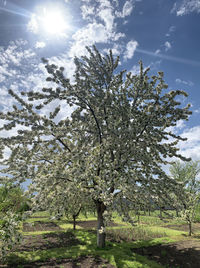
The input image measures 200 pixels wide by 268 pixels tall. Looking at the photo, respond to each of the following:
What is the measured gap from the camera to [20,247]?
39.6ft

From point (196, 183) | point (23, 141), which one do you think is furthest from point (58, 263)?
point (196, 183)

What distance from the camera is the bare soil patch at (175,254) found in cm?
1050

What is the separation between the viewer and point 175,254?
1194 cm

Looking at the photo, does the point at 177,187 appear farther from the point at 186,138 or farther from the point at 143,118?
the point at 143,118

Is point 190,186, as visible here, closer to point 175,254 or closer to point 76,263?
point 175,254

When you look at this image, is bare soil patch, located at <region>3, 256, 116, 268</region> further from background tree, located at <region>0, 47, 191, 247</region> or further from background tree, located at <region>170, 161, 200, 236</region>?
background tree, located at <region>170, 161, 200, 236</region>

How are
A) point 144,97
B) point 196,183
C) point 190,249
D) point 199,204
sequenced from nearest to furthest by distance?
point 144,97
point 190,249
point 199,204
point 196,183

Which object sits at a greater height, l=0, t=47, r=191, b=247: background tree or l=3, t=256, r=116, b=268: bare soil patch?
l=0, t=47, r=191, b=247: background tree

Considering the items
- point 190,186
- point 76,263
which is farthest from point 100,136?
point 190,186

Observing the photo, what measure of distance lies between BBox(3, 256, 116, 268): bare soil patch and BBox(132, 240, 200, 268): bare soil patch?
4572 mm

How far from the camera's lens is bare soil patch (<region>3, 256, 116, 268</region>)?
27.0 feet

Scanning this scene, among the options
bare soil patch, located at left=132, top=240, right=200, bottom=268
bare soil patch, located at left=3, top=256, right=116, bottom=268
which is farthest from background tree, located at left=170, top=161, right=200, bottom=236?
bare soil patch, located at left=3, top=256, right=116, bottom=268

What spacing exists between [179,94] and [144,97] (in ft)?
7.46

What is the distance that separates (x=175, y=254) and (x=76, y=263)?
7.63 meters
